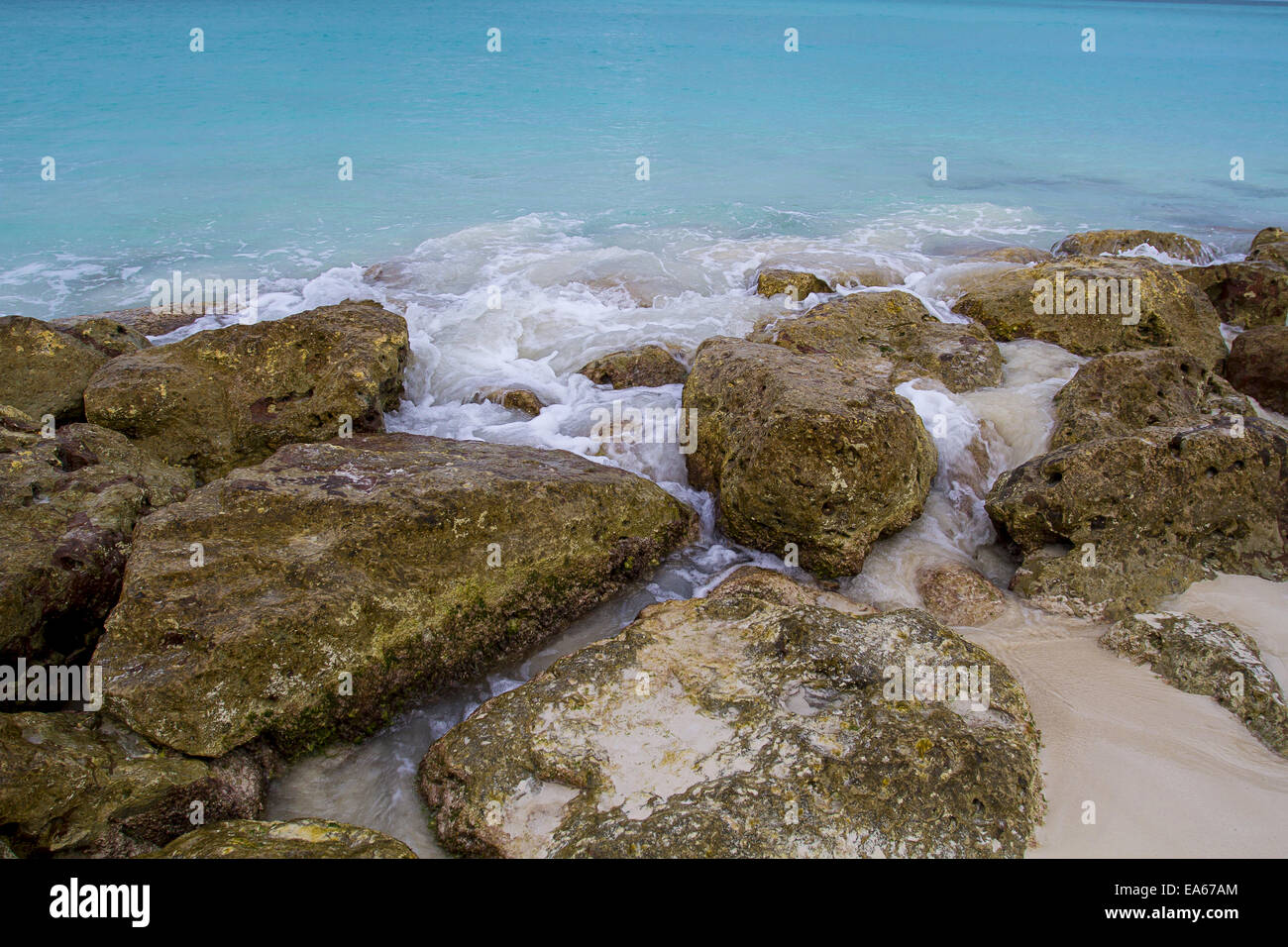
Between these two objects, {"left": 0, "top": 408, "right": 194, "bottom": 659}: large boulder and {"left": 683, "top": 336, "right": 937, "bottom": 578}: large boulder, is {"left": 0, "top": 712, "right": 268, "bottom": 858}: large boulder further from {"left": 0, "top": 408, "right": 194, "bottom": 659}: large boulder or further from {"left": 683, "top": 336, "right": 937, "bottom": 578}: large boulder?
{"left": 683, "top": 336, "right": 937, "bottom": 578}: large boulder

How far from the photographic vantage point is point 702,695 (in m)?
3.69

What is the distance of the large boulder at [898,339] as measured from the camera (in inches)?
277

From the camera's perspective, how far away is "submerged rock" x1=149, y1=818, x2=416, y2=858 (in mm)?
2781

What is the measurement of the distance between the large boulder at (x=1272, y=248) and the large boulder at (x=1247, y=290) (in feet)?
1.48

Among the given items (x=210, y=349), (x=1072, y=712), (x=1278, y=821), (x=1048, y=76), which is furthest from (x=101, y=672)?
(x=1048, y=76)

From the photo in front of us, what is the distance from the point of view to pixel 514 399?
725 centimetres

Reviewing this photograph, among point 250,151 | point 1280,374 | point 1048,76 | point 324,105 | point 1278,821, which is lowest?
point 1278,821

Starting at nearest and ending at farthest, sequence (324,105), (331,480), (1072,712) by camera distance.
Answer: (1072,712)
(331,480)
(324,105)

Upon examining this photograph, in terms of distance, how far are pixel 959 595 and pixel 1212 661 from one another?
127cm

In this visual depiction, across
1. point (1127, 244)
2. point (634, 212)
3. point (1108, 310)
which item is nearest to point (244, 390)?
point (1108, 310)

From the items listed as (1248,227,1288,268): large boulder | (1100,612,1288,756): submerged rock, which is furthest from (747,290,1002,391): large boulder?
(1248,227,1288,268): large boulder

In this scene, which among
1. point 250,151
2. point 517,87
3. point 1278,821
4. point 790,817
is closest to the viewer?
point 790,817

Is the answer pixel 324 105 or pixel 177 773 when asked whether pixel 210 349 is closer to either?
pixel 177 773

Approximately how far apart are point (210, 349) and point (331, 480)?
244cm
